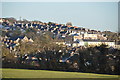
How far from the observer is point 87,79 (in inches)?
272

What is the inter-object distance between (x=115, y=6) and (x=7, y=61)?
14.6 feet

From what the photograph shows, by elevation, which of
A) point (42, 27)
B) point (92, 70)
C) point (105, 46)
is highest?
point (42, 27)

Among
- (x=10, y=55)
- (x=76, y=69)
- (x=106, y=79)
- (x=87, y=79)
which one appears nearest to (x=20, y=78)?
(x=87, y=79)

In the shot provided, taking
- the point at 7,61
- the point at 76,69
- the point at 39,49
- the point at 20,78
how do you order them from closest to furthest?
the point at 20,78
the point at 76,69
the point at 7,61
the point at 39,49

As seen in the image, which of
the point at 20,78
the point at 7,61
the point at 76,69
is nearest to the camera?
the point at 20,78

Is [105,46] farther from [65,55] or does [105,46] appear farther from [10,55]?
[10,55]

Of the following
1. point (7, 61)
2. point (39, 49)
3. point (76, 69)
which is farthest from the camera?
point (39, 49)

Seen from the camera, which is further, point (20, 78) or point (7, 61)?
point (7, 61)

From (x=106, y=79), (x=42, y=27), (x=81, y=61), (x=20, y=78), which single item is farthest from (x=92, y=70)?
(x=42, y=27)

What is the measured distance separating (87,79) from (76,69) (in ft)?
8.81

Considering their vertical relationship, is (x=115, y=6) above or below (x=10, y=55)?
above

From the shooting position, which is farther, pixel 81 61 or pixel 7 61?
pixel 7 61

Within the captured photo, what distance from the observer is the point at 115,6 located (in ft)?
29.0

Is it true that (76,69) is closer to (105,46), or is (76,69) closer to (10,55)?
(105,46)
